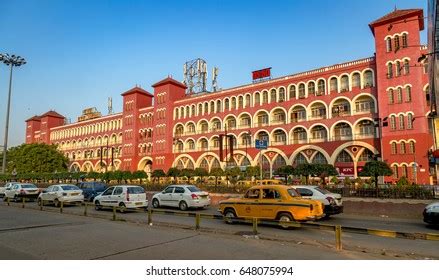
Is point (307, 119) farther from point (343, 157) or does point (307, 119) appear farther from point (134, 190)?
point (134, 190)

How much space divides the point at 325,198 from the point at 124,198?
412 inches

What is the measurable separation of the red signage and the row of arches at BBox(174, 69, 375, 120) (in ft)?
9.03

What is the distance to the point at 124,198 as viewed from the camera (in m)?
18.1

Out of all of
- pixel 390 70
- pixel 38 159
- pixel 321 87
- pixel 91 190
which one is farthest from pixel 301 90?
pixel 38 159

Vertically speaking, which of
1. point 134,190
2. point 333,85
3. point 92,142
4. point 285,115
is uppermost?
point 333,85

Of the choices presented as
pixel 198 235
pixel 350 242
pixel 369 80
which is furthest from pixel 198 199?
pixel 369 80

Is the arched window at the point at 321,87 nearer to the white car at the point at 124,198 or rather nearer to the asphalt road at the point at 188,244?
the white car at the point at 124,198

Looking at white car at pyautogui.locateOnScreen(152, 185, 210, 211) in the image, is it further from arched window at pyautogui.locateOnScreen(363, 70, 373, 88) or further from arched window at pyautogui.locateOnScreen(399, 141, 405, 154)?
arched window at pyautogui.locateOnScreen(363, 70, 373, 88)

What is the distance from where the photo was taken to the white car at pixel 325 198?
48.4 feet

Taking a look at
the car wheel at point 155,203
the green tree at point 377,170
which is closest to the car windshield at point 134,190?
the car wheel at point 155,203

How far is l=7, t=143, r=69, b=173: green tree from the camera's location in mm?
72312

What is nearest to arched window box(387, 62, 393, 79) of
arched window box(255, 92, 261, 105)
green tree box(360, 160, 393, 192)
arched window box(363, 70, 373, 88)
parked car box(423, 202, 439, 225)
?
arched window box(363, 70, 373, 88)

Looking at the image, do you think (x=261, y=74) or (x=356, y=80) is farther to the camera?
(x=261, y=74)

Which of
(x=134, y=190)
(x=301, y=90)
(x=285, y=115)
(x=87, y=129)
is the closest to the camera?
(x=134, y=190)
